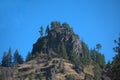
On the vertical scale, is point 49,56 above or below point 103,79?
above

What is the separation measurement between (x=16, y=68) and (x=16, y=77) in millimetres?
12488

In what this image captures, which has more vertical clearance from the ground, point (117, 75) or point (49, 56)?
point (49, 56)

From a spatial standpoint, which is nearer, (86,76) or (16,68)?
(86,76)

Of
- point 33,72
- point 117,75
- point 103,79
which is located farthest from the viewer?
point 33,72

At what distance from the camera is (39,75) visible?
17200 centimetres

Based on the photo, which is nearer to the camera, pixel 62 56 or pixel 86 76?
pixel 86 76

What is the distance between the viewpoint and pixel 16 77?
18150 centimetres

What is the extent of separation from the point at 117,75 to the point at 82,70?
137920mm

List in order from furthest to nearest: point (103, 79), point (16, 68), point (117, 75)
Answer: point (16, 68), point (103, 79), point (117, 75)

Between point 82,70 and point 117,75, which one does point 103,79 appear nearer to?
point 82,70

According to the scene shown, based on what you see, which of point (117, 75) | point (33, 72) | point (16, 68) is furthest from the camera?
point (16, 68)

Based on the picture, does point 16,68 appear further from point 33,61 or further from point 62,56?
point 62,56

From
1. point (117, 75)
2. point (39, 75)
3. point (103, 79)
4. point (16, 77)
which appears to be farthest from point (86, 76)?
point (117, 75)

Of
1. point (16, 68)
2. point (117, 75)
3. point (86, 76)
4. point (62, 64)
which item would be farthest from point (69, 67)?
point (117, 75)
